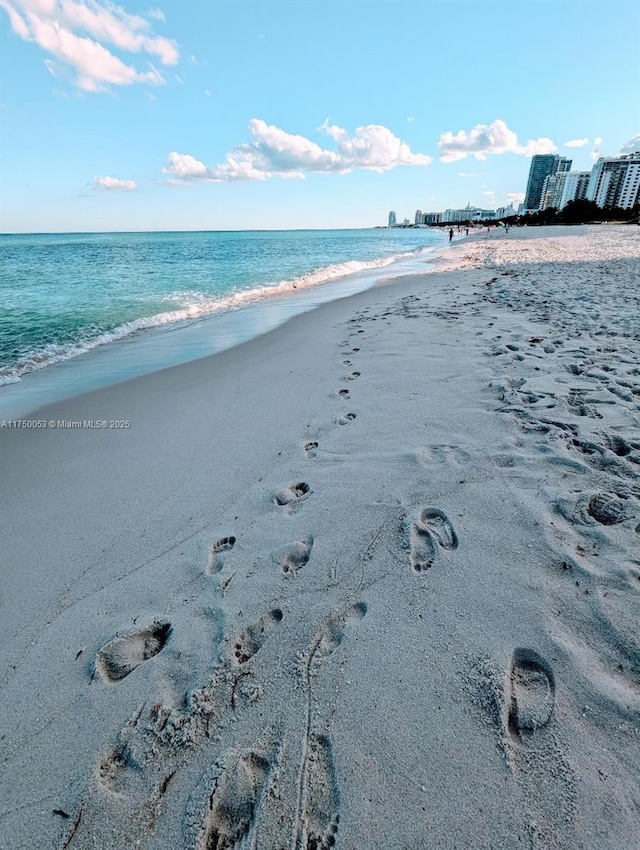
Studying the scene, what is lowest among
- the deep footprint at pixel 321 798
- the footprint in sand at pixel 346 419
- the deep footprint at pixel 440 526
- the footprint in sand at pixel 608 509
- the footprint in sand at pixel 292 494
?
the footprint in sand at pixel 292 494

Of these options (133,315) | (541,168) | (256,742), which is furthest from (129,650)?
(541,168)

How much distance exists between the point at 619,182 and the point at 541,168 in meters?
76.6

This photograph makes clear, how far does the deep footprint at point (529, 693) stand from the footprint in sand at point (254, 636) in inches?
42.2

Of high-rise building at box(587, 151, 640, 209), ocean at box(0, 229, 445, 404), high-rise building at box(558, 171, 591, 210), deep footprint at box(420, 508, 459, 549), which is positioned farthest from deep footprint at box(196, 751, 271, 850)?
high-rise building at box(558, 171, 591, 210)

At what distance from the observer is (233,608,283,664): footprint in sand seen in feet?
6.08

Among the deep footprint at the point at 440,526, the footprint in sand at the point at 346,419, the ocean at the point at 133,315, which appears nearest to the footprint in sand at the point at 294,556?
the deep footprint at the point at 440,526

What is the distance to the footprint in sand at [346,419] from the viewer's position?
3.91 metres

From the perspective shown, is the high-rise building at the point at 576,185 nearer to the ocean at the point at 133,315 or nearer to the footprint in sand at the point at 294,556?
the ocean at the point at 133,315

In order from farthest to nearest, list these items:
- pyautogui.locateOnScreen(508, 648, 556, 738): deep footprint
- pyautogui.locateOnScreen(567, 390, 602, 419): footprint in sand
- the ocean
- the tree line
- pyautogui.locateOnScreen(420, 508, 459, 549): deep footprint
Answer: the tree line
the ocean
pyautogui.locateOnScreen(567, 390, 602, 419): footprint in sand
pyautogui.locateOnScreen(420, 508, 459, 549): deep footprint
pyautogui.locateOnScreen(508, 648, 556, 738): deep footprint

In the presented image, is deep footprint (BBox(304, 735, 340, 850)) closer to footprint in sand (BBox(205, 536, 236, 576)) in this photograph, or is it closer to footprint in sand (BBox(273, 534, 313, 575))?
footprint in sand (BBox(273, 534, 313, 575))

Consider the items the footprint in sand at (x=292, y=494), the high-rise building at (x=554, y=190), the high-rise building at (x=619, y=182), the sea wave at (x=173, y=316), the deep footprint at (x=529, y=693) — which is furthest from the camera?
the high-rise building at (x=554, y=190)

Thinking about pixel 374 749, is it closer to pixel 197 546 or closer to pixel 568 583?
pixel 568 583

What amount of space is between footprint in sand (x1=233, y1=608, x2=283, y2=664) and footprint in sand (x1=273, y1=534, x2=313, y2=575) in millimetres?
289

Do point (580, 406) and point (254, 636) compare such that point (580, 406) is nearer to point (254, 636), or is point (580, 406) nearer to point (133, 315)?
point (254, 636)
